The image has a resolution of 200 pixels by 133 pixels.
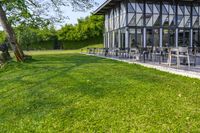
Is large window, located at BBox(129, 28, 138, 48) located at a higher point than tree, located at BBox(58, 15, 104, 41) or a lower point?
lower

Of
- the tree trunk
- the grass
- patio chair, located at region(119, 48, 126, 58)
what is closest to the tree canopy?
the tree trunk

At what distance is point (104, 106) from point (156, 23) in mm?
19258

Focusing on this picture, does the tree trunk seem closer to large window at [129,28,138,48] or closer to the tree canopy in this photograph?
the tree canopy

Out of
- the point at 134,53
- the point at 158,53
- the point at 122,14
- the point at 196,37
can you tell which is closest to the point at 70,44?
the point at 122,14

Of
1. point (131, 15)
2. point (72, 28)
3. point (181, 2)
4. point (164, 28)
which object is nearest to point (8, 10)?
point (131, 15)

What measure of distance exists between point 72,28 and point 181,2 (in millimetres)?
29748

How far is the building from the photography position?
23.8 m

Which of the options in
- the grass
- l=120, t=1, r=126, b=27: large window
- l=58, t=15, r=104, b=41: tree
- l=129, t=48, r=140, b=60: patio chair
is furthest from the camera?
the grass

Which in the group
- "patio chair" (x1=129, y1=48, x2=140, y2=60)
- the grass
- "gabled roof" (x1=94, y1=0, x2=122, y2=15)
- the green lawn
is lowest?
the green lawn

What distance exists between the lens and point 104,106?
6.10 m

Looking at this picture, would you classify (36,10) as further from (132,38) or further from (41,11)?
(132,38)

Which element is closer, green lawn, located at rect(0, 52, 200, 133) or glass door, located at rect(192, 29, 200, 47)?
green lawn, located at rect(0, 52, 200, 133)

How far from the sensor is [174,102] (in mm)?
6164

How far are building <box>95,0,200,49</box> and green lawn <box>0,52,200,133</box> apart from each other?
15.2 m
